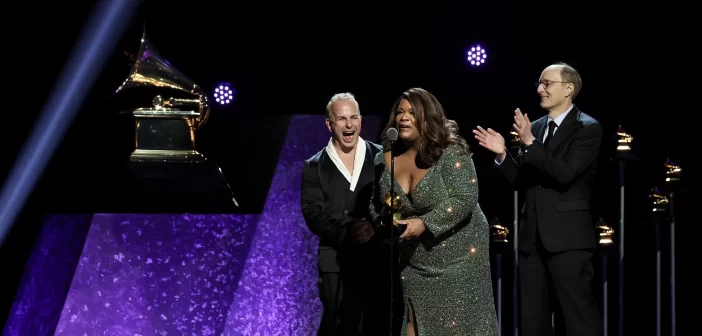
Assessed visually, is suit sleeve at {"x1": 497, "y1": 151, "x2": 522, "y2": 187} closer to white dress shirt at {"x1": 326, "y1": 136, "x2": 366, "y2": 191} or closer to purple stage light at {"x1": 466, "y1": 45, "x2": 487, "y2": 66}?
white dress shirt at {"x1": 326, "y1": 136, "x2": 366, "y2": 191}

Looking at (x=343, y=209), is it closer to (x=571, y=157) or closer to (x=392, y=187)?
(x=392, y=187)

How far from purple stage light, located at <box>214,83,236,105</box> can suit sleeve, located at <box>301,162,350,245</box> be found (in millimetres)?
1345

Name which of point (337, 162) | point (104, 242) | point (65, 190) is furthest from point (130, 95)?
point (337, 162)

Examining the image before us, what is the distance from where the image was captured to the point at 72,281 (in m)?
4.98

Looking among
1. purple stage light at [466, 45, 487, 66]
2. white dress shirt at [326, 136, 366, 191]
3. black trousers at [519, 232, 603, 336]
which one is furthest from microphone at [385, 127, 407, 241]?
purple stage light at [466, 45, 487, 66]

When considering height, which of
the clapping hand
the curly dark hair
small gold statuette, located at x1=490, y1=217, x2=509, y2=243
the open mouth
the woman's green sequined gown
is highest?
the curly dark hair

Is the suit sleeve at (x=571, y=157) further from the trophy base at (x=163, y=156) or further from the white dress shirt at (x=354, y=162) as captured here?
the trophy base at (x=163, y=156)

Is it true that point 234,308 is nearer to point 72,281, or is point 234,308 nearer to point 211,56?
point 72,281

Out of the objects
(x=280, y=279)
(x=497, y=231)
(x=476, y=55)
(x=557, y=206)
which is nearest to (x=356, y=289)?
(x=280, y=279)

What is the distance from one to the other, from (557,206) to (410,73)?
1787mm

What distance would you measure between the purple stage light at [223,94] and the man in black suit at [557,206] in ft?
5.74

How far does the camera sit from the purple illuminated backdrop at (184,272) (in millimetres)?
5012

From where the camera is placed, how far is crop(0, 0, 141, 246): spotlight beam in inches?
209

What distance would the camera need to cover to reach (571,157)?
4.95 meters
